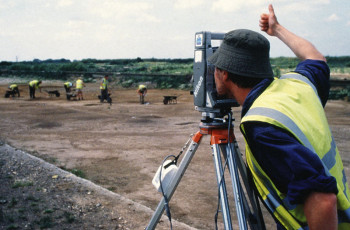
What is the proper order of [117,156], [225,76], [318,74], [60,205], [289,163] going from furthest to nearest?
[117,156]
[60,205]
[318,74]
[225,76]
[289,163]

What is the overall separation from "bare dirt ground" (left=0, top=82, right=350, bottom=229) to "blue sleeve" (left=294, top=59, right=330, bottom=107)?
8.21ft

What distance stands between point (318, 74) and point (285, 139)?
2.43 ft

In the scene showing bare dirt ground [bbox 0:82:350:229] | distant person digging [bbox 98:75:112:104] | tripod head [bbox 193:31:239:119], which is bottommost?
bare dirt ground [bbox 0:82:350:229]

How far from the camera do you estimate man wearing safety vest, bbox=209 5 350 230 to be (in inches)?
46.7

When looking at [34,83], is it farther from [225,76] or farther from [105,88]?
[225,76]

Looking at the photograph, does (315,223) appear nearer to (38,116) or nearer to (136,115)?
(136,115)

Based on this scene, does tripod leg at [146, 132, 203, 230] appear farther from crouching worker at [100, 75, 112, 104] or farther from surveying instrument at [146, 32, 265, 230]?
crouching worker at [100, 75, 112, 104]

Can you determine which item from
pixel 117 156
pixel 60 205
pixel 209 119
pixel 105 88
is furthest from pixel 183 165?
pixel 105 88

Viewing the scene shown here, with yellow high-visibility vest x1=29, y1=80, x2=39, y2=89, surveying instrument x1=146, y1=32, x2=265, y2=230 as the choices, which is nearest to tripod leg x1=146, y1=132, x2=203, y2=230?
surveying instrument x1=146, y1=32, x2=265, y2=230

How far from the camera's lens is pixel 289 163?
1.20 meters

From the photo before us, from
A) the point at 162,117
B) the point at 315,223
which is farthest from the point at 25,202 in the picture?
the point at 162,117

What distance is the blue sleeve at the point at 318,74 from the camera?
5.79 ft

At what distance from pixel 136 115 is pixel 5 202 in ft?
33.6

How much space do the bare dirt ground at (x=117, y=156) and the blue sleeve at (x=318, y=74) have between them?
8.21ft
